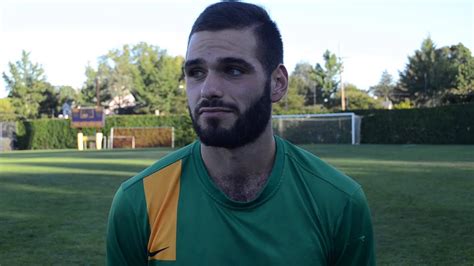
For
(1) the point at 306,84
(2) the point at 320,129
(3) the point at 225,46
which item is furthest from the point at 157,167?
(1) the point at 306,84

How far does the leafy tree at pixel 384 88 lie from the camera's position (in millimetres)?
104738

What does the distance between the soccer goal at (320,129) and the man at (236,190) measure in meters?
43.6

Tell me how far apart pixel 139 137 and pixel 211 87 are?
52.7 m

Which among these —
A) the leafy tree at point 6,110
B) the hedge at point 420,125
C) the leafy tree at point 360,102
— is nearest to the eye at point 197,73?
the hedge at point 420,125

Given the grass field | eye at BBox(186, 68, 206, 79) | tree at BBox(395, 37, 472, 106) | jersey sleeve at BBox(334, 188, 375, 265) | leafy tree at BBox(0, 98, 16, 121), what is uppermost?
tree at BBox(395, 37, 472, 106)

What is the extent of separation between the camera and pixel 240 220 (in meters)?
1.97

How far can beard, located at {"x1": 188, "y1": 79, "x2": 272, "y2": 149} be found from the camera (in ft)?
6.39

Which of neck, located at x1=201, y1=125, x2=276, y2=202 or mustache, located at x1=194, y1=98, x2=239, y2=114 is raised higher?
mustache, located at x1=194, y1=98, x2=239, y2=114

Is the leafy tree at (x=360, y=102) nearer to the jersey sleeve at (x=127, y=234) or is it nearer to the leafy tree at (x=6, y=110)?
the leafy tree at (x=6, y=110)

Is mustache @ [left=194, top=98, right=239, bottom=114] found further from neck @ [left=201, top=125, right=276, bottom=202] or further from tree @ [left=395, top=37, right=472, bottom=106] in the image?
tree @ [left=395, top=37, right=472, bottom=106]

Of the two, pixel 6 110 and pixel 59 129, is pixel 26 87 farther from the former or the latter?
pixel 59 129

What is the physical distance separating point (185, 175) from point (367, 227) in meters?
0.67

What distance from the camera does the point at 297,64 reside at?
123938 millimetres

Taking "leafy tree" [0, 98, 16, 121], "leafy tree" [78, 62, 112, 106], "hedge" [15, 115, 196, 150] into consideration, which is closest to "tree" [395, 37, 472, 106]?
"hedge" [15, 115, 196, 150]
